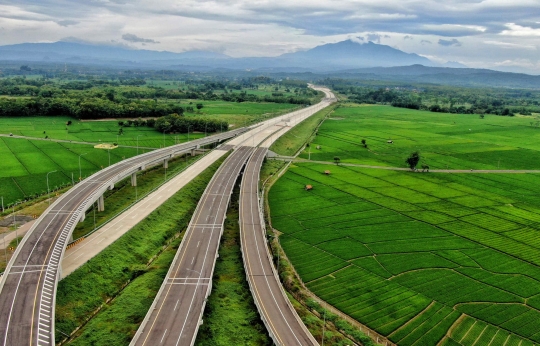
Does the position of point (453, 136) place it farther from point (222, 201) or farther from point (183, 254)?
point (183, 254)

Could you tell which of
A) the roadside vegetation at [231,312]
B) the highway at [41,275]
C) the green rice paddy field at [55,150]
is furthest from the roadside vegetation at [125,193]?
the roadside vegetation at [231,312]

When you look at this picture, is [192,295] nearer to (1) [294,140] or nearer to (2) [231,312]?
(2) [231,312]

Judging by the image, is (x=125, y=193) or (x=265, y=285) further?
(x=125, y=193)

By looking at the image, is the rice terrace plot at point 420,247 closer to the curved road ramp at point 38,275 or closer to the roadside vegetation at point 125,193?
the roadside vegetation at point 125,193

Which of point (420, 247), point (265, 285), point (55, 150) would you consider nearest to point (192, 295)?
point (265, 285)

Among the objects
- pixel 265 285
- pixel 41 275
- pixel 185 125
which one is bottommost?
pixel 265 285

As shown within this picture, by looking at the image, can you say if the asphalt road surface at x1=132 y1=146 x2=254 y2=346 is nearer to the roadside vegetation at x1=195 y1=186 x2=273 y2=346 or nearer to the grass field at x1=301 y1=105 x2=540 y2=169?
the roadside vegetation at x1=195 y1=186 x2=273 y2=346
